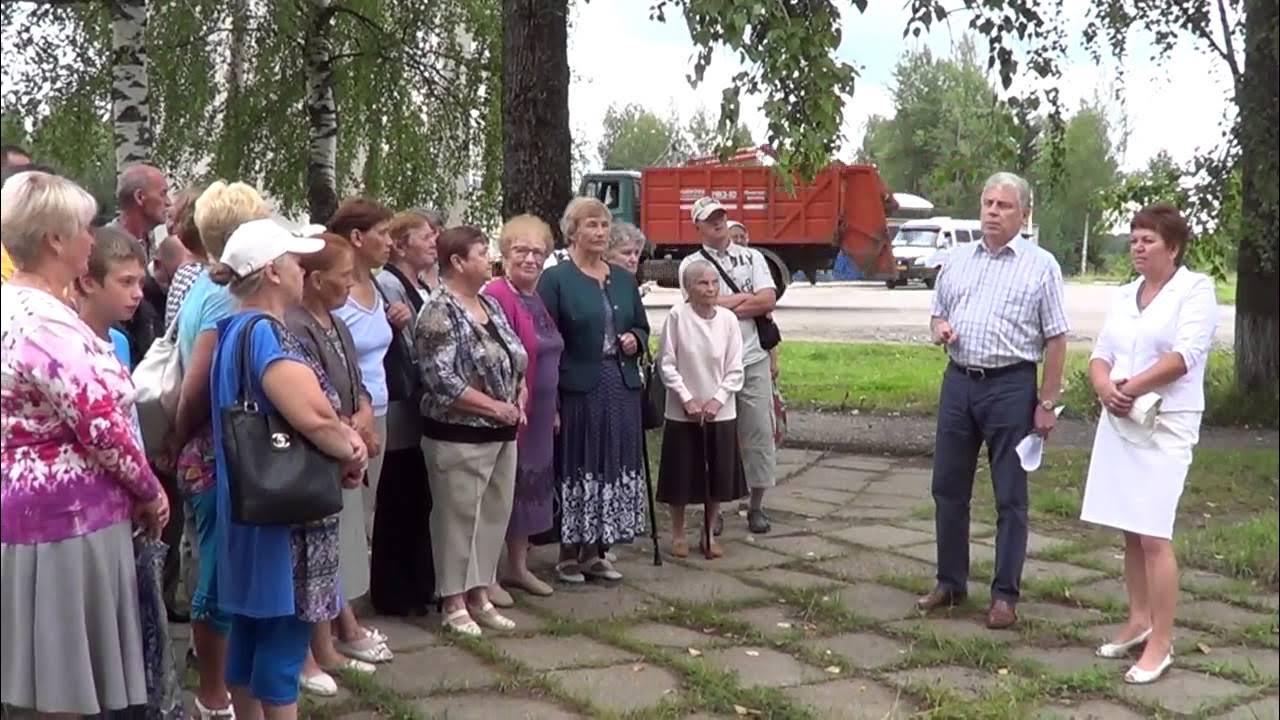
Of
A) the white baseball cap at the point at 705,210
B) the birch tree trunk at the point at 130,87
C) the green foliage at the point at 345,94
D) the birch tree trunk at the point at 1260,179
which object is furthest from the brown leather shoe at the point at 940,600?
the green foliage at the point at 345,94

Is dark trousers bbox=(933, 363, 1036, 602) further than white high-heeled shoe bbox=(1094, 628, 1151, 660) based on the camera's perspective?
Yes

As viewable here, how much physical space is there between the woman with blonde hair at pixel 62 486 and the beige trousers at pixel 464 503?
182 centimetres

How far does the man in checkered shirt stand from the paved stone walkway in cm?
34

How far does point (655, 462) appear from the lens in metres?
7.76

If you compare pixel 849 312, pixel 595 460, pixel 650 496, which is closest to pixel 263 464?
pixel 595 460

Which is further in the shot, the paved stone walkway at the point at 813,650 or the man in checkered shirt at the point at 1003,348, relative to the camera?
the man in checkered shirt at the point at 1003,348

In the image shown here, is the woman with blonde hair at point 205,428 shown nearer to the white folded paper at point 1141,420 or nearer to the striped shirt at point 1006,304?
the striped shirt at point 1006,304

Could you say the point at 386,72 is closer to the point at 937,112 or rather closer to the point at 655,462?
the point at 655,462

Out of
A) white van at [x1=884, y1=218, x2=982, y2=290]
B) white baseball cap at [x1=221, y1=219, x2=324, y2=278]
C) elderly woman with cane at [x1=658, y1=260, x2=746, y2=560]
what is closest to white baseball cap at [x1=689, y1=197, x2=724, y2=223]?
elderly woman with cane at [x1=658, y1=260, x2=746, y2=560]

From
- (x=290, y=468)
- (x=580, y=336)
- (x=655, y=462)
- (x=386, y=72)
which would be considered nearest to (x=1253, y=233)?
(x=290, y=468)

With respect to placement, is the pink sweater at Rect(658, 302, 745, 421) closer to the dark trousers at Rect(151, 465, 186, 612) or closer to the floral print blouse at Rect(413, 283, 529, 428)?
the floral print blouse at Rect(413, 283, 529, 428)

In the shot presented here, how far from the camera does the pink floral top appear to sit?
2.68 metres

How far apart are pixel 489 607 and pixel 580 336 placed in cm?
117

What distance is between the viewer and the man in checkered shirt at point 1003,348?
4.95 meters
